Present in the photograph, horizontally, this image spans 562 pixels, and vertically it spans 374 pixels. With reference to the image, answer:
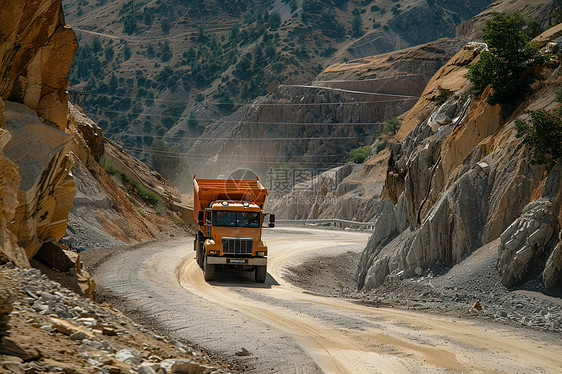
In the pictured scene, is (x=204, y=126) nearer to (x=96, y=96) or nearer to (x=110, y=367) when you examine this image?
(x=96, y=96)

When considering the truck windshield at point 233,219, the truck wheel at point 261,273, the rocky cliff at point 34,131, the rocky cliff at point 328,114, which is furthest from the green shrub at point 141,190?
the rocky cliff at point 328,114

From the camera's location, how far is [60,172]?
1577cm

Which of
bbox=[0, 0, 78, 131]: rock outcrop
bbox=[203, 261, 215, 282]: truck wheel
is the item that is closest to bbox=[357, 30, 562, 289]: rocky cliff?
bbox=[203, 261, 215, 282]: truck wheel

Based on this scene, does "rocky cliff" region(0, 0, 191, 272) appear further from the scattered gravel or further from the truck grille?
the scattered gravel

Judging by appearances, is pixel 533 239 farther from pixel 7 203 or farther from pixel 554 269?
pixel 7 203

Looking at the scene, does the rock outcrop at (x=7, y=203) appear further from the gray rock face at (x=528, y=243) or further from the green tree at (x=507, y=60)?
the green tree at (x=507, y=60)

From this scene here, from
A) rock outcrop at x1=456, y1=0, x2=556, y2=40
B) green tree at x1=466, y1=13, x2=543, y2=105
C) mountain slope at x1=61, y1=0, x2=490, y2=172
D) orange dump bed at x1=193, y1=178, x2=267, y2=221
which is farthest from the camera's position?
mountain slope at x1=61, y1=0, x2=490, y2=172

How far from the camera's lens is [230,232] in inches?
886

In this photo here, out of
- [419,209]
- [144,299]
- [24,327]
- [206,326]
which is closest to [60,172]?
[144,299]

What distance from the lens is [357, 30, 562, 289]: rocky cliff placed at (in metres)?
18.1

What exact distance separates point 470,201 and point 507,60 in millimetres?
7191

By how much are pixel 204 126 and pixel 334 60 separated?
44439 millimetres

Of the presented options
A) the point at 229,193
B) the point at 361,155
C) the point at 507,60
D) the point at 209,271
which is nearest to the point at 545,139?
the point at 507,60

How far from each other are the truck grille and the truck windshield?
31.9 inches
